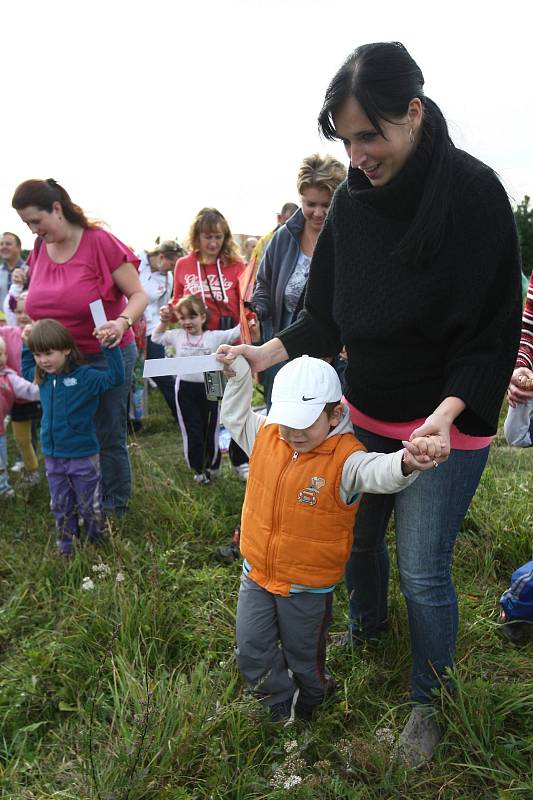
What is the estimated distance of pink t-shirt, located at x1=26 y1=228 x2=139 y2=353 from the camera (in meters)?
3.62

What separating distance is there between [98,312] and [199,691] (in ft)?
6.74

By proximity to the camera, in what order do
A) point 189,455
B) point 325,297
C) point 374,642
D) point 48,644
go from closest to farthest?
point 325,297 < point 374,642 < point 48,644 < point 189,455

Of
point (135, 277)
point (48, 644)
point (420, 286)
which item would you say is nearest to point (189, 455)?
point (135, 277)

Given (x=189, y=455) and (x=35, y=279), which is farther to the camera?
(x=189, y=455)

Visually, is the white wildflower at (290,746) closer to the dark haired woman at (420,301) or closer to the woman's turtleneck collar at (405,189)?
the dark haired woman at (420,301)

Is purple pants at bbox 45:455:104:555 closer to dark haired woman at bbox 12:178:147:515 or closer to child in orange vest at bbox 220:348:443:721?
dark haired woman at bbox 12:178:147:515

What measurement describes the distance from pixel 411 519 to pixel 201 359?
2.74ft

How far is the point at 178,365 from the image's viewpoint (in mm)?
2129

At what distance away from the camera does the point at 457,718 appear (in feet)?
6.84

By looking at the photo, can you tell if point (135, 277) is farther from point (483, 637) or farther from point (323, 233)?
point (483, 637)

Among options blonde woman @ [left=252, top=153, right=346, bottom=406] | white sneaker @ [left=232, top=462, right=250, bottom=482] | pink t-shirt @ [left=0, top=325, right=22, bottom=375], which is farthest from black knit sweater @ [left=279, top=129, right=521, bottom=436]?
pink t-shirt @ [left=0, top=325, right=22, bottom=375]

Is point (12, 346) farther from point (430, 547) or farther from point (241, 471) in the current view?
point (430, 547)

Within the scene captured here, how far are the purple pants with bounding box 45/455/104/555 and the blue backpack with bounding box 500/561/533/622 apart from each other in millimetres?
2186

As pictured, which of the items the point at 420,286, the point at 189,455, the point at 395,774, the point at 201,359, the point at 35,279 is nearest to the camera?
the point at 420,286
